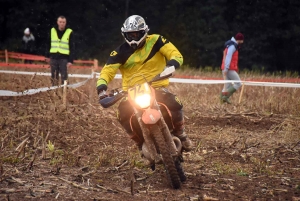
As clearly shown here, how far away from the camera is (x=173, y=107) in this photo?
6605 millimetres

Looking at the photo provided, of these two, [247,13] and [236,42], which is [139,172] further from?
[247,13]

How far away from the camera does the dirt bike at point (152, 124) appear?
6.06 meters

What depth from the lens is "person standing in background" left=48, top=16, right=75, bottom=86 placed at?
532 inches

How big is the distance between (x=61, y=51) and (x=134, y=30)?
718 centimetres

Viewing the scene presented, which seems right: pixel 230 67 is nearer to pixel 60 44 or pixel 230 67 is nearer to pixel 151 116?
pixel 60 44

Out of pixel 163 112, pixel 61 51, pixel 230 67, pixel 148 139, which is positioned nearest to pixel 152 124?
pixel 148 139

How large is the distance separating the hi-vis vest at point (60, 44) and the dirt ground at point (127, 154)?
0.94 m

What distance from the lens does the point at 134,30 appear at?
21.7 feet

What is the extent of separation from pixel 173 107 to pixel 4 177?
2125mm

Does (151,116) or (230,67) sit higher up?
(230,67)

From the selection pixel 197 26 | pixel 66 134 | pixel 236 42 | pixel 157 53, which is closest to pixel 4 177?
pixel 157 53

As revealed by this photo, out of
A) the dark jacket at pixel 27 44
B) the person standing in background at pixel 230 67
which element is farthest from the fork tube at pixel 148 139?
the dark jacket at pixel 27 44

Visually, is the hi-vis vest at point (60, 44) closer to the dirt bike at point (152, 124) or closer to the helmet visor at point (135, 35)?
the helmet visor at point (135, 35)

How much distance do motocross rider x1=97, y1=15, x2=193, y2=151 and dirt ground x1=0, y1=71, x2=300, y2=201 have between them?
0.71m
